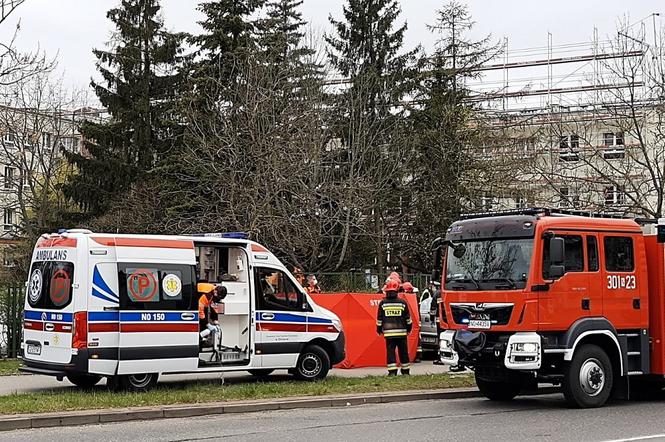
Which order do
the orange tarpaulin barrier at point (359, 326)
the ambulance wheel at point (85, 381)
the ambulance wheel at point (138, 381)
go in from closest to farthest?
the ambulance wheel at point (138, 381)
the ambulance wheel at point (85, 381)
the orange tarpaulin barrier at point (359, 326)

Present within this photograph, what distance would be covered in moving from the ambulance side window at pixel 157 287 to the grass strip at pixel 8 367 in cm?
457

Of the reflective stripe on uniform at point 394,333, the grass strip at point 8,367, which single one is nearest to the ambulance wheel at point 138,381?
the grass strip at point 8,367

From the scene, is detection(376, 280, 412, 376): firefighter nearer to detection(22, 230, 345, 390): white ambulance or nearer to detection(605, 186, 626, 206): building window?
detection(22, 230, 345, 390): white ambulance

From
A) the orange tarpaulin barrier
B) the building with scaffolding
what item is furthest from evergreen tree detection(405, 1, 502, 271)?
the orange tarpaulin barrier

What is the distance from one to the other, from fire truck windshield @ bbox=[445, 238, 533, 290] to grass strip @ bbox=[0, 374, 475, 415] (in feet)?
7.98

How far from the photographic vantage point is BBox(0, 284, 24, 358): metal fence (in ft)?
64.8

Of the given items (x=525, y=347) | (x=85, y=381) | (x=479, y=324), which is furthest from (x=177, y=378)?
(x=525, y=347)

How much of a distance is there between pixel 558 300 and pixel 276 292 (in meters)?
5.34

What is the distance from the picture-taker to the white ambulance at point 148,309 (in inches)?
553

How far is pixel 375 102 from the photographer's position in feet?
131

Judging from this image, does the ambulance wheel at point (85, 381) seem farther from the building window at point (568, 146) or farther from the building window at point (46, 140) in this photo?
the building window at point (46, 140)

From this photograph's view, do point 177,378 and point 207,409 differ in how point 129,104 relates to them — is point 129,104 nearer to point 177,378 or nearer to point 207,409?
point 177,378

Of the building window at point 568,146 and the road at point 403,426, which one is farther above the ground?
the building window at point 568,146

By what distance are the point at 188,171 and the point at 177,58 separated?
993 centimetres
